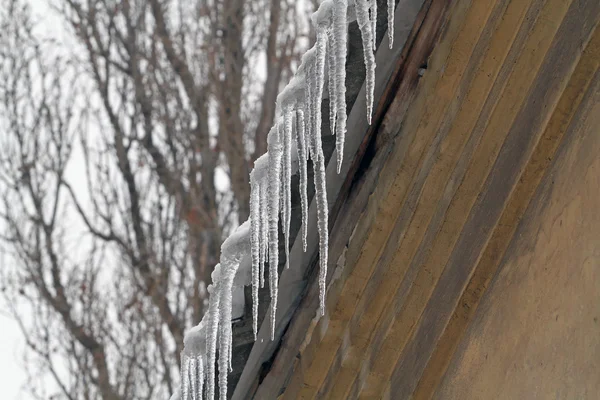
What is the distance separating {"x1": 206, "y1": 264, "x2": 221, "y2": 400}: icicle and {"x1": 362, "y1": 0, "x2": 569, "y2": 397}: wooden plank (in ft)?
1.34

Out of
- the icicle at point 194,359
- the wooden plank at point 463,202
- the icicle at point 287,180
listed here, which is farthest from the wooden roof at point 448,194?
the icicle at point 194,359

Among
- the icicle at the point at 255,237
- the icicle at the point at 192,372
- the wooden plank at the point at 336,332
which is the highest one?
the icicle at the point at 255,237

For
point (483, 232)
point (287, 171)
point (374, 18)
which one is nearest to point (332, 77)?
point (374, 18)

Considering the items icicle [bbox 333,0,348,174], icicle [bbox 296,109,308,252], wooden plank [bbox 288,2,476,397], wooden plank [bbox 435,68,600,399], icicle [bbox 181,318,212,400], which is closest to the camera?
wooden plank [bbox 435,68,600,399]

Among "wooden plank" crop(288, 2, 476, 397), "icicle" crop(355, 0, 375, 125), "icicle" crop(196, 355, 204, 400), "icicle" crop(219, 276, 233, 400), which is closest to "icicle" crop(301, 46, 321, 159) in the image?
"icicle" crop(355, 0, 375, 125)

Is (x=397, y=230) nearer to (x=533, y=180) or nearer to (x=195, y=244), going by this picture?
(x=533, y=180)

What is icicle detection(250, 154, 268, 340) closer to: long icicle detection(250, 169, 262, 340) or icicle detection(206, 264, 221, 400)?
long icicle detection(250, 169, 262, 340)

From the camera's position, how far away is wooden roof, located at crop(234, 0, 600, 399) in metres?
2.02

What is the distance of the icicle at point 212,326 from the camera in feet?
7.55

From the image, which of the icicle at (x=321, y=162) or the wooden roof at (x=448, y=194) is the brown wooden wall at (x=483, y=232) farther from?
the icicle at (x=321, y=162)

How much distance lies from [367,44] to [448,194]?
1.41 ft

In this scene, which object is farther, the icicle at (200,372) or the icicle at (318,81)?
the icicle at (200,372)

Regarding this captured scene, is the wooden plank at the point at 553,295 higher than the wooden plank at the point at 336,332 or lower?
lower

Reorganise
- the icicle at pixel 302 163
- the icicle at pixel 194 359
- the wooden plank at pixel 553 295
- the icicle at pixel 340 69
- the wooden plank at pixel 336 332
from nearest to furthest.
Result: the wooden plank at pixel 553 295, the icicle at pixel 340 69, the icicle at pixel 302 163, the wooden plank at pixel 336 332, the icicle at pixel 194 359
